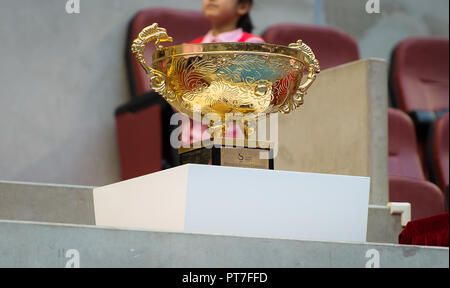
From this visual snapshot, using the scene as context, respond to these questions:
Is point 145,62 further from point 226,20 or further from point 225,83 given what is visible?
point 226,20

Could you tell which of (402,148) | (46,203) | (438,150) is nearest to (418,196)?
(402,148)

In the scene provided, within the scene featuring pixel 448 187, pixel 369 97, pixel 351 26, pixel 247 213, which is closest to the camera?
pixel 247 213

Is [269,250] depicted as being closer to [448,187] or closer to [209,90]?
[209,90]

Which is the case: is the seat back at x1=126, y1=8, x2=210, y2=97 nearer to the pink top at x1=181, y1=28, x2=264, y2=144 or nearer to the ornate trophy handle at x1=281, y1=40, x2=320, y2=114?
the pink top at x1=181, y1=28, x2=264, y2=144

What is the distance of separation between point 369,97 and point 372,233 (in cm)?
30

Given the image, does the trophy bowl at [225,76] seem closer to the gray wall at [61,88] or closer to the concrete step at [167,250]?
the concrete step at [167,250]

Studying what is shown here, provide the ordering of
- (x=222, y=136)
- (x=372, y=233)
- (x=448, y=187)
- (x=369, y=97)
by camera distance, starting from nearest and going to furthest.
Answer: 1. (x=222, y=136)
2. (x=372, y=233)
3. (x=369, y=97)
4. (x=448, y=187)

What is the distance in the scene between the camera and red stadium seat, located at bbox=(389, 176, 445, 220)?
2219 mm

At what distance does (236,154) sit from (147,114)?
97 cm

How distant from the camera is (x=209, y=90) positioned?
134 cm

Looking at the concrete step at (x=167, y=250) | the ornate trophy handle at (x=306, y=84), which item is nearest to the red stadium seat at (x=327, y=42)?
the ornate trophy handle at (x=306, y=84)

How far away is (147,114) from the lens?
2.26 metres

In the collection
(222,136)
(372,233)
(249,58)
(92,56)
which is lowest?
(372,233)

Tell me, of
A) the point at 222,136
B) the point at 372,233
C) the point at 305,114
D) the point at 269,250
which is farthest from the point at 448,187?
the point at 269,250
